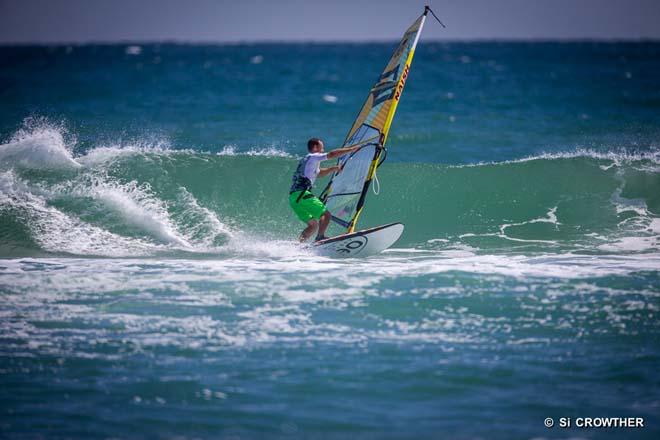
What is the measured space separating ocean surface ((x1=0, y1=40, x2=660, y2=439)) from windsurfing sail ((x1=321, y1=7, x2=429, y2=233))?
2.44 ft

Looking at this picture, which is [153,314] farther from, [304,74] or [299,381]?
[304,74]

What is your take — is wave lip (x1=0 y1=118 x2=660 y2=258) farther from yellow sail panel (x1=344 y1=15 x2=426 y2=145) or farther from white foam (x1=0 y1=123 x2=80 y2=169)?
yellow sail panel (x1=344 y1=15 x2=426 y2=145)

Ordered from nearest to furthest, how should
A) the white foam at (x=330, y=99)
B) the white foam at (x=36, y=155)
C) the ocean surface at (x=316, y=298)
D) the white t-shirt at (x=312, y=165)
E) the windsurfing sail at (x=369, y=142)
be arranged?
the ocean surface at (x=316, y=298)
the white t-shirt at (x=312, y=165)
the windsurfing sail at (x=369, y=142)
the white foam at (x=36, y=155)
the white foam at (x=330, y=99)

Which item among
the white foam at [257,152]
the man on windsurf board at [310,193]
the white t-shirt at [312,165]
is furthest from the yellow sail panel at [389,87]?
the white foam at [257,152]

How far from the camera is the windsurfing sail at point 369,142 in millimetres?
9453

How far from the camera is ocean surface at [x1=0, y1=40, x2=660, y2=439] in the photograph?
554 centimetres

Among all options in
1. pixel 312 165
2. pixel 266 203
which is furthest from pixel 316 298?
pixel 266 203

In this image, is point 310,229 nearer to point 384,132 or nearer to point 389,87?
point 384,132

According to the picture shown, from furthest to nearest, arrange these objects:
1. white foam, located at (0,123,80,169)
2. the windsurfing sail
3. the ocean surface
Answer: white foam, located at (0,123,80,169), the windsurfing sail, the ocean surface

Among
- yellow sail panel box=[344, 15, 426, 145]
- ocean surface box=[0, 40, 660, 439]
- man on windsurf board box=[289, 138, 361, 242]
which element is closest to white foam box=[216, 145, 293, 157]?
ocean surface box=[0, 40, 660, 439]

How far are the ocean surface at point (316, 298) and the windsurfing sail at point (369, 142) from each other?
74 centimetres

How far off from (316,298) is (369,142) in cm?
266

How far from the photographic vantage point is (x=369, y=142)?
966cm

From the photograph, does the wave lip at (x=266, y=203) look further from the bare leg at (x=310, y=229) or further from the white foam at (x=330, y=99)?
the white foam at (x=330, y=99)
